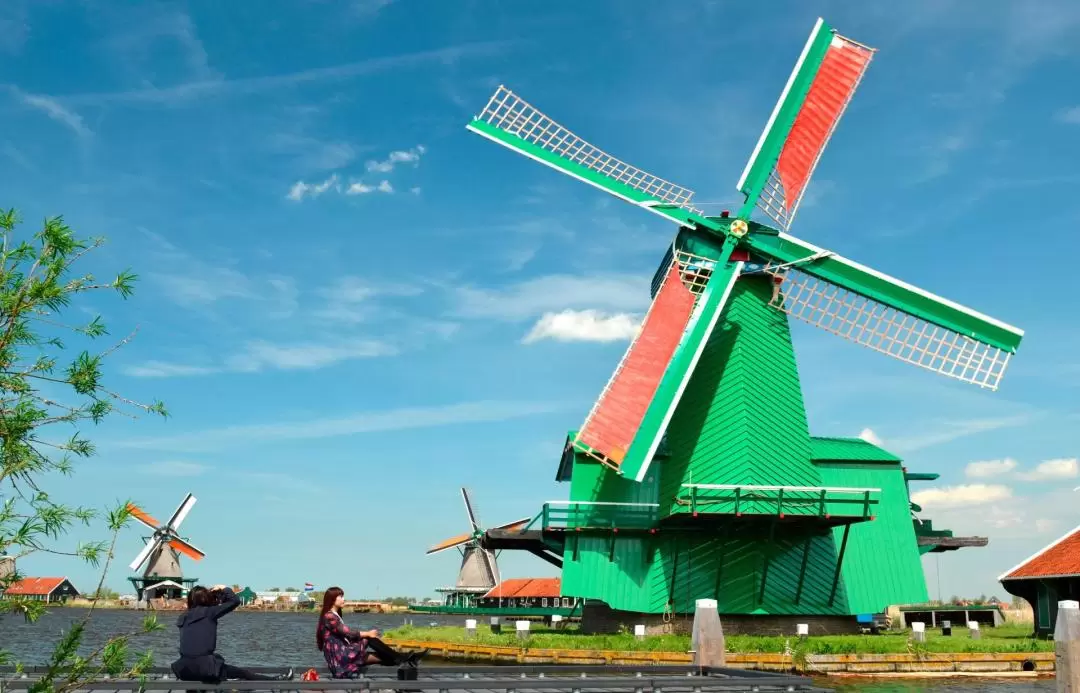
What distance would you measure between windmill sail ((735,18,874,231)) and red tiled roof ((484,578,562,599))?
57233 mm

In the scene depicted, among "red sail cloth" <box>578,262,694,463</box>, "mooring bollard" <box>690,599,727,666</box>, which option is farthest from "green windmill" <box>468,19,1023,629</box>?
"mooring bollard" <box>690,599,727,666</box>

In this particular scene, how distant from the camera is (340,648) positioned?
30.8 ft

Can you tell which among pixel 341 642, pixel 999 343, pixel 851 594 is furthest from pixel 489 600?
pixel 341 642

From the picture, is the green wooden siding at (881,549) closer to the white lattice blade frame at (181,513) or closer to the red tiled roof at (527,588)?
the red tiled roof at (527,588)

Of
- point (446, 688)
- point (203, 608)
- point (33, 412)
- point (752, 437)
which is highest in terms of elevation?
point (752, 437)

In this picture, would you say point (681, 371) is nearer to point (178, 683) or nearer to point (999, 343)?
point (999, 343)

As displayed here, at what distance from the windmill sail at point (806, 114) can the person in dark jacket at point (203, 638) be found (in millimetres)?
20536

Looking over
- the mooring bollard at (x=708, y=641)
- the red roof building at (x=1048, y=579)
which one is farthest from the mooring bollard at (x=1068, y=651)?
the red roof building at (x=1048, y=579)

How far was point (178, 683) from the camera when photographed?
793 centimetres

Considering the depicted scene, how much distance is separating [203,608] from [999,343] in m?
21.9

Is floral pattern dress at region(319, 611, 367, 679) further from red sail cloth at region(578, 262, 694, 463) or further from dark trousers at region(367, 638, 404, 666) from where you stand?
red sail cloth at region(578, 262, 694, 463)

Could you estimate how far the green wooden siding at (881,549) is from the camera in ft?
92.9

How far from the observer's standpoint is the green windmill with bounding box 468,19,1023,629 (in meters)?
24.9

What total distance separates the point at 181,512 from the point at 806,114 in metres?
72.8
